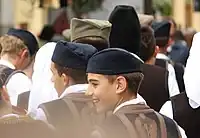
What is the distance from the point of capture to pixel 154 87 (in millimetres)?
5355

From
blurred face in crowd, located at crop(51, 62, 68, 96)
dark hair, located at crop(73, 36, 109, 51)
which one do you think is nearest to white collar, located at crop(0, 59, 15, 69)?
dark hair, located at crop(73, 36, 109, 51)

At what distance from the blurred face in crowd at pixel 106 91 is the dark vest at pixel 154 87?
1.37m

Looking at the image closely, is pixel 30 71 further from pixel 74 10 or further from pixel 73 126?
pixel 74 10

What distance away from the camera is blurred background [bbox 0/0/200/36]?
10539 millimetres

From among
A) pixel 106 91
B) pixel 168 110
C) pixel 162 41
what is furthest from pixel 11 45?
pixel 162 41

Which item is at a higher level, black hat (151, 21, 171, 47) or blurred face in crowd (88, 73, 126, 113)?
blurred face in crowd (88, 73, 126, 113)

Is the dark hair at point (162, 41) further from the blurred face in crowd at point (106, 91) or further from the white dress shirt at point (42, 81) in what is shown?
the blurred face in crowd at point (106, 91)

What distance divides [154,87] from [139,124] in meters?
1.61

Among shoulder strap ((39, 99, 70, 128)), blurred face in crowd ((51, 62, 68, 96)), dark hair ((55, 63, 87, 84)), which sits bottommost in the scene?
shoulder strap ((39, 99, 70, 128))

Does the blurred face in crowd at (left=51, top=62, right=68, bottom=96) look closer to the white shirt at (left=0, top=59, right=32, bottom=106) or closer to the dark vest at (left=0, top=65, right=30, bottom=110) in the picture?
the dark vest at (left=0, top=65, right=30, bottom=110)

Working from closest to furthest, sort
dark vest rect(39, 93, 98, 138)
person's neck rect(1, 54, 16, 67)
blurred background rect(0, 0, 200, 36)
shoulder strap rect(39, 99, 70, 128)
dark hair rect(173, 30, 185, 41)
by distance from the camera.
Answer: dark vest rect(39, 93, 98, 138)
shoulder strap rect(39, 99, 70, 128)
person's neck rect(1, 54, 16, 67)
blurred background rect(0, 0, 200, 36)
dark hair rect(173, 30, 185, 41)

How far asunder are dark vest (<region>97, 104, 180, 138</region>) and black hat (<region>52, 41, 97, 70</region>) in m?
0.53

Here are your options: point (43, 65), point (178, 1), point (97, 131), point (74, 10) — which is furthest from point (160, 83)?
point (178, 1)

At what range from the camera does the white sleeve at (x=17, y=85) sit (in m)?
5.16
